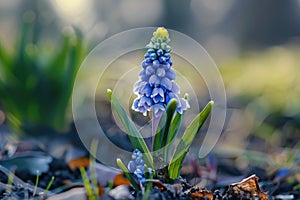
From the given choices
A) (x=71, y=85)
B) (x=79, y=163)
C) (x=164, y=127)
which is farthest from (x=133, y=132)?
(x=71, y=85)

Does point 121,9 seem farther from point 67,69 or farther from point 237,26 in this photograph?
point 67,69

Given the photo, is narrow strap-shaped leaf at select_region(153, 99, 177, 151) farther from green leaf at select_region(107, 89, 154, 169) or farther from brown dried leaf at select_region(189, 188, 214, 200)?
brown dried leaf at select_region(189, 188, 214, 200)

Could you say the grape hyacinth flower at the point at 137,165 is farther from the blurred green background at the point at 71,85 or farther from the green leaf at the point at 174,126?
the blurred green background at the point at 71,85

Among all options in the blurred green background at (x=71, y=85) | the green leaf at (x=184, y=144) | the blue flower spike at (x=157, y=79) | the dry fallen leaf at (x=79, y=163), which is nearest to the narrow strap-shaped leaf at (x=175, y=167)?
the green leaf at (x=184, y=144)

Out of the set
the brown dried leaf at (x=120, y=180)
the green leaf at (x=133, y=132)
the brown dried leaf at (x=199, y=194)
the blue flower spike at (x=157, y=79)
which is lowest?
the brown dried leaf at (x=120, y=180)

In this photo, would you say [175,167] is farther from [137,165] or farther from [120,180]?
[120,180]
